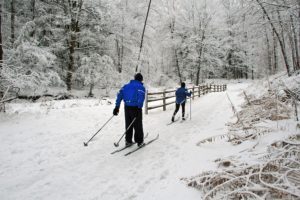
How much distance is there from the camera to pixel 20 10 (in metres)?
15.6

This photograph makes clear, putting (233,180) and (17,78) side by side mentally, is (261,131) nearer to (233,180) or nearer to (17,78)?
(233,180)

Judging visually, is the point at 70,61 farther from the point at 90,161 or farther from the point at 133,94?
the point at 90,161

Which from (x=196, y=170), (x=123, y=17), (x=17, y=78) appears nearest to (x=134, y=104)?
(x=196, y=170)

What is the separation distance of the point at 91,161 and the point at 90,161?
23 mm

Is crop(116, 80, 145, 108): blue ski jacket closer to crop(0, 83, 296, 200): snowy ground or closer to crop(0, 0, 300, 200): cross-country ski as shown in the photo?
crop(0, 0, 300, 200): cross-country ski

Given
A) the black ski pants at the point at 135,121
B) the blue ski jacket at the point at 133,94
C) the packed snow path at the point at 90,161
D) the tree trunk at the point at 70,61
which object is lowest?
the packed snow path at the point at 90,161

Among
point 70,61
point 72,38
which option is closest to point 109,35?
point 72,38

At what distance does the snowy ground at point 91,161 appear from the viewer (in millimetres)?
3422

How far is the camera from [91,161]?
186 inches

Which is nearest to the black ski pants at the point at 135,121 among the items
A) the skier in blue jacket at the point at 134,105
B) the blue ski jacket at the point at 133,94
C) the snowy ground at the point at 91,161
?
the skier in blue jacket at the point at 134,105

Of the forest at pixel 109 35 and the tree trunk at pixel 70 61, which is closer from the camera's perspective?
the forest at pixel 109 35

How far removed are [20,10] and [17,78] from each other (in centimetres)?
1072

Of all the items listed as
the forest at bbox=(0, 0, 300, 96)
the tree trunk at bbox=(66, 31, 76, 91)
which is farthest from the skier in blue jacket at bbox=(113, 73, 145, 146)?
the tree trunk at bbox=(66, 31, 76, 91)

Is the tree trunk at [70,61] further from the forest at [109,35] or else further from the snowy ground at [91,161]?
the snowy ground at [91,161]
